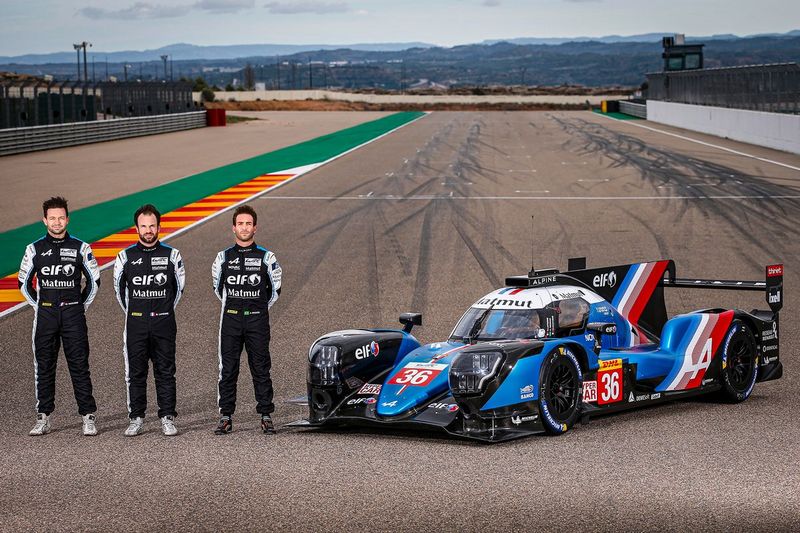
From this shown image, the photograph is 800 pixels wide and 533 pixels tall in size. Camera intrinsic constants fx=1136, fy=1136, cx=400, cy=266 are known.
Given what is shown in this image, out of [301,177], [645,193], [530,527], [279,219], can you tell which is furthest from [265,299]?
[301,177]

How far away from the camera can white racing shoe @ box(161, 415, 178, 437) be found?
8969 millimetres

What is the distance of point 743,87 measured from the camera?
49.3m

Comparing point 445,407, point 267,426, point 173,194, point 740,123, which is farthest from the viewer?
point 740,123

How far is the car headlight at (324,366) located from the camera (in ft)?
30.5

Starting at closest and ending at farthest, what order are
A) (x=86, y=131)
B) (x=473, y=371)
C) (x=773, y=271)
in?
(x=473, y=371) < (x=773, y=271) < (x=86, y=131)

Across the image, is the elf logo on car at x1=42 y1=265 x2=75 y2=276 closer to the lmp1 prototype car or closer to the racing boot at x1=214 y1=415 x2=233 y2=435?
the racing boot at x1=214 y1=415 x2=233 y2=435

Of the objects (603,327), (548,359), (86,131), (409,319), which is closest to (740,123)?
(86,131)

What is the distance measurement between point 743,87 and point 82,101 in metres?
29.6

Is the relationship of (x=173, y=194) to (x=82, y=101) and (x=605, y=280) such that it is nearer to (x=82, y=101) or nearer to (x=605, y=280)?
(x=605, y=280)

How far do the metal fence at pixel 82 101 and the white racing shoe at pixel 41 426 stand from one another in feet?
116

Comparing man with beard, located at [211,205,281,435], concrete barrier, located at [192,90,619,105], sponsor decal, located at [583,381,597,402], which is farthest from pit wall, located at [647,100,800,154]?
concrete barrier, located at [192,90,619,105]

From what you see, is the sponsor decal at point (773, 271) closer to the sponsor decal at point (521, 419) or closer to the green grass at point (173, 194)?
the sponsor decal at point (521, 419)

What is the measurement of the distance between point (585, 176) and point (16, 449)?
90.6ft

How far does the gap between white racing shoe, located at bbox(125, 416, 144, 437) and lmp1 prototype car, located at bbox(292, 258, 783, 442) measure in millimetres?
1370
